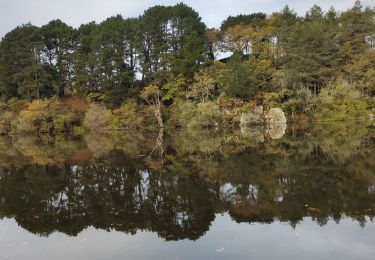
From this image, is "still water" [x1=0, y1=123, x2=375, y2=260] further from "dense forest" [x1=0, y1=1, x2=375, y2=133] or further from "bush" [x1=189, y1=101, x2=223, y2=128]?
"dense forest" [x1=0, y1=1, x2=375, y2=133]

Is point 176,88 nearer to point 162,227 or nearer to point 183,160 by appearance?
point 183,160

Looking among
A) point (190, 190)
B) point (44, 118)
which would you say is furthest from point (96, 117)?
point (190, 190)

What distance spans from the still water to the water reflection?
37mm

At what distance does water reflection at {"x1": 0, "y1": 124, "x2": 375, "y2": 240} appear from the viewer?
10.5 m

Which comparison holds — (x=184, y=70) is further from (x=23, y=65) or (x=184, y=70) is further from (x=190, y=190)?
(x=190, y=190)

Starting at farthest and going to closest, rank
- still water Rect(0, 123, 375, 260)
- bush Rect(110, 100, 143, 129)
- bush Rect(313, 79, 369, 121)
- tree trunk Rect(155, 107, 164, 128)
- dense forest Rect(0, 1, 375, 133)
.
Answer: bush Rect(110, 100, 143, 129)
tree trunk Rect(155, 107, 164, 128)
dense forest Rect(0, 1, 375, 133)
bush Rect(313, 79, 369, 121)
still water Rect(0, 123, 375, 260)

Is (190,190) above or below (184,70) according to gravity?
below

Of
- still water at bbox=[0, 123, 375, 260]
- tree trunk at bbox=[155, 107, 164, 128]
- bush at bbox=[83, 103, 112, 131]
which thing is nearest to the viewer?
still water at bbox=[0, 123, 375, 260]

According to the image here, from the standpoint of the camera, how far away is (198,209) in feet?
37.4

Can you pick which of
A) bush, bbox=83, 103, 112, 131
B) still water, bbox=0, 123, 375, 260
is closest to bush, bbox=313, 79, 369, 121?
bush, bbox=83, 103, 112, 131

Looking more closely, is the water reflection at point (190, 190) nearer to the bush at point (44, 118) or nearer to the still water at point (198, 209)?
the still water at point (198, 209)

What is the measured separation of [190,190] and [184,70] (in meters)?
40.9

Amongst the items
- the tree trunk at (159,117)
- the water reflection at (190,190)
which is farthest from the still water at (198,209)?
the tree trunk at (159,117)

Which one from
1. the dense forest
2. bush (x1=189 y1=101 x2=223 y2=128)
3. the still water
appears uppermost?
the dense forest
